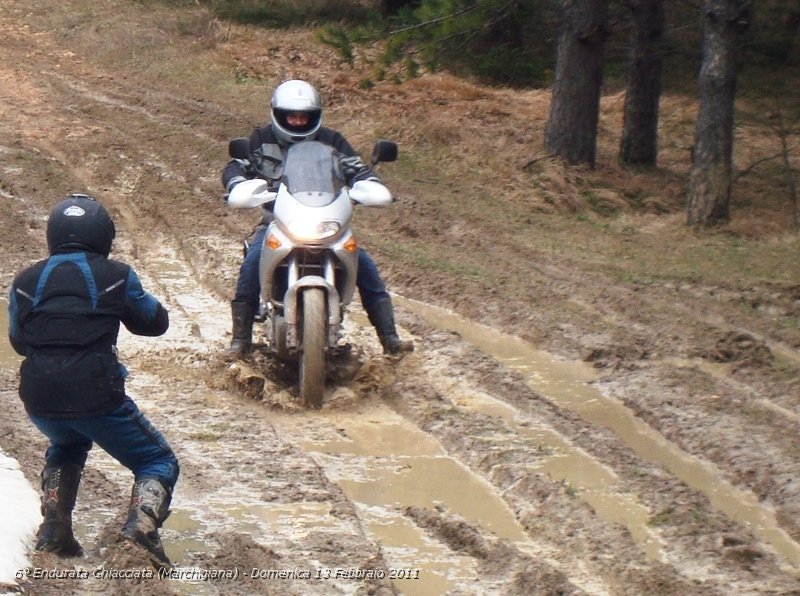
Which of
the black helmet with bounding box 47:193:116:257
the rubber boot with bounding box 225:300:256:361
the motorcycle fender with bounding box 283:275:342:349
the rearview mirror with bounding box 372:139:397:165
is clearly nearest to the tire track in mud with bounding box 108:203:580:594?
the rubber boot with bounding box 225:300:256:361

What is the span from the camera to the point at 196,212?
14445 millimetres

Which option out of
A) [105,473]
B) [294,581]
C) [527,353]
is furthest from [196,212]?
[294,581]

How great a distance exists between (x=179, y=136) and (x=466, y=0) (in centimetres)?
451

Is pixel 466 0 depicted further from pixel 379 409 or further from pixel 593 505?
pixel 593 505

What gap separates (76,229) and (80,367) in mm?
570

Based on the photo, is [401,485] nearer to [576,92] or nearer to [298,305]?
[298,305]

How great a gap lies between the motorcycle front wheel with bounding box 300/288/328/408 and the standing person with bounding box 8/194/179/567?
242 centimetres

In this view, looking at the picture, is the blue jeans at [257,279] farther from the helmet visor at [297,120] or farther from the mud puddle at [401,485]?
the mud puddle at [401,485]

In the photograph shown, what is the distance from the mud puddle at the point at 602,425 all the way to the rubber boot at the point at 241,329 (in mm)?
1736

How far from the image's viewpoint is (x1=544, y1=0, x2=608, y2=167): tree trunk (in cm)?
1691

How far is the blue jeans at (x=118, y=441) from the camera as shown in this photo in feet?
17.6

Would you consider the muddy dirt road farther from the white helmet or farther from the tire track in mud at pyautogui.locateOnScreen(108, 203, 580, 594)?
the white helmet

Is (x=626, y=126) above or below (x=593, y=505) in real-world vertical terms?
above

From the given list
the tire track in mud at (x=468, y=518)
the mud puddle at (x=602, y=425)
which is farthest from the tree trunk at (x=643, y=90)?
the tire track in mud at (x=468, y=518)
